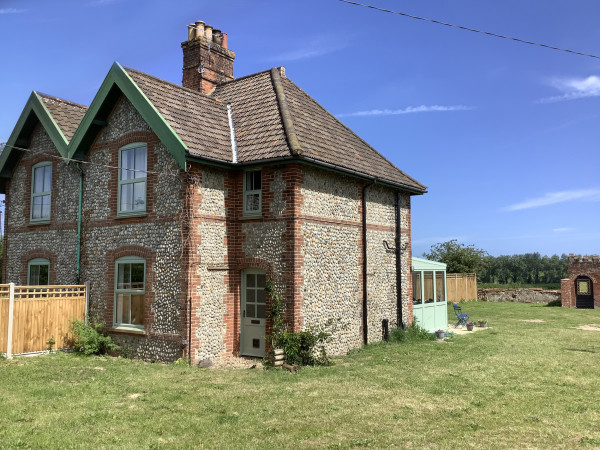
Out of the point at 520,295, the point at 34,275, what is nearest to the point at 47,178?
the point at 34,275

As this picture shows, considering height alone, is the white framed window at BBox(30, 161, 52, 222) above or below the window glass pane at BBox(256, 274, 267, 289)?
above

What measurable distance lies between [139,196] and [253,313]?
182 inches

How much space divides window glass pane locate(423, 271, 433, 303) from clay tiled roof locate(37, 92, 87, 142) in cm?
1355

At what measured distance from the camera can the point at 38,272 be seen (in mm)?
16922

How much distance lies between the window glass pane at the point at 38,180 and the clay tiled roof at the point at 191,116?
18.9 ft

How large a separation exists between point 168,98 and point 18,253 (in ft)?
27.7

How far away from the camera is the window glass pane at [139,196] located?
44.9 ft

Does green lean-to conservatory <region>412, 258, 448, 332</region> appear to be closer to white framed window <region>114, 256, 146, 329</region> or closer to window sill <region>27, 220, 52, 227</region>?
white framed window <region>114, 256, 146, 329</region>

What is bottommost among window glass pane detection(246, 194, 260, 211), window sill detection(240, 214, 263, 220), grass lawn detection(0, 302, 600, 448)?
grass lawn detection(0, 302, 600, 448)

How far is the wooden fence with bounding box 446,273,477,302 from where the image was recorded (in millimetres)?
34531

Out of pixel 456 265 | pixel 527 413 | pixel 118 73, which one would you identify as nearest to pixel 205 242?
pixel 118 73

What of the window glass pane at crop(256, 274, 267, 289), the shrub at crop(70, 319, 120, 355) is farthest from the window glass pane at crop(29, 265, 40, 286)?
the window glass pane at crop(256, 274, 267, 289)

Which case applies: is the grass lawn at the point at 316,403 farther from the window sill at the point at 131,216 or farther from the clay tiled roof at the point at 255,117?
the clay tiled roof at the point at 255,117

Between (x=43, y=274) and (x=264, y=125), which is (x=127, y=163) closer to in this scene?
(x=264, y=125)
